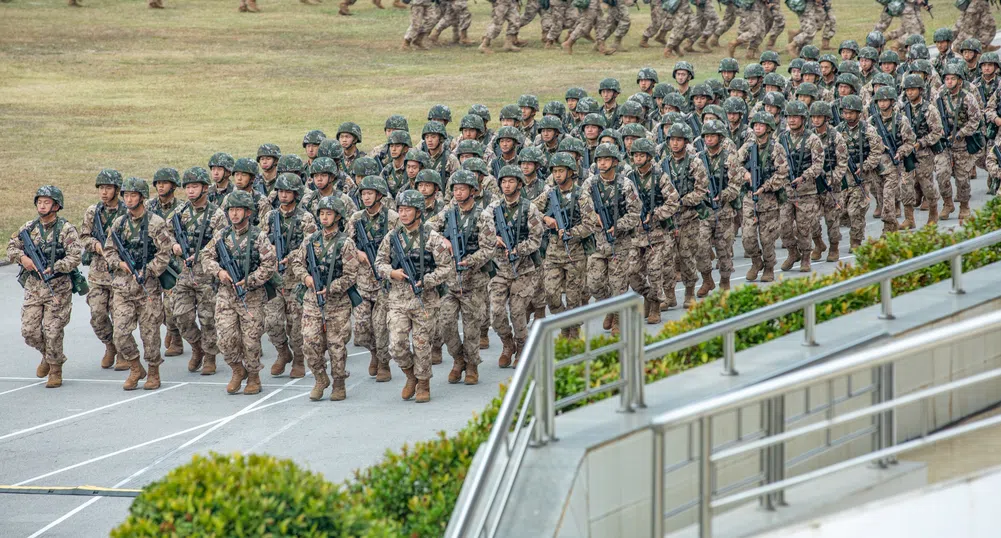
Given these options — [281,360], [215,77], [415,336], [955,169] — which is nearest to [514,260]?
[415,336]

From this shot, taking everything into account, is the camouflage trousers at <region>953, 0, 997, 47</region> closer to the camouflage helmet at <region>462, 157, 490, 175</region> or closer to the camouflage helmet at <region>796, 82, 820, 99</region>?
the camouflage helmet at <region>796, 82, 820, 99</region>

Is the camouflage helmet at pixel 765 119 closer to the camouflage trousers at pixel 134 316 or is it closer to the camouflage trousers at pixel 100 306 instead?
the camouflage trousers at pixel 134 316

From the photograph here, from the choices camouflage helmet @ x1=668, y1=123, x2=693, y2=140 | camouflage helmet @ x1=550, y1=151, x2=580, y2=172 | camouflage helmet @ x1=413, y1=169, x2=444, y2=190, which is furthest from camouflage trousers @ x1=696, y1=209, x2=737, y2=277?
camouflage helmet @ x1=413, y1=169, x2=444, y2=190

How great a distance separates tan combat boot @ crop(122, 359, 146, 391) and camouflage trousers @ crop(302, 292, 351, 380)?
1.97 m

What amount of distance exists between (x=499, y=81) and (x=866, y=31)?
9840mm

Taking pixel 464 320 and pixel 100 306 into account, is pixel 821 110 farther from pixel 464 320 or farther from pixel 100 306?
pixel 100 306

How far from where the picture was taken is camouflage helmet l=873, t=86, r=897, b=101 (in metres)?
17.7

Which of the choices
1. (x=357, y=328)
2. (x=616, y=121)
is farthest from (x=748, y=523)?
(x=616, y=121)

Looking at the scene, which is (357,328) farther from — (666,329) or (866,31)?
(866,31)

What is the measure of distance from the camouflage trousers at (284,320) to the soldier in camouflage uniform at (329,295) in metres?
0.76

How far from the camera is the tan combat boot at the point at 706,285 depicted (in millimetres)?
15930

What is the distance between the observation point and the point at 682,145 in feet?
51.0

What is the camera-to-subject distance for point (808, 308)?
26.3ft

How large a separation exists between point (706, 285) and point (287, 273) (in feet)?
15.8
